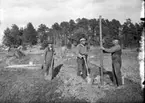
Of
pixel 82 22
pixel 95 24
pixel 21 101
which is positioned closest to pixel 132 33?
pixel 95 24

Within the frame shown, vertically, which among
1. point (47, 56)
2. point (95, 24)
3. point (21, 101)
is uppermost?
point (95, 24)

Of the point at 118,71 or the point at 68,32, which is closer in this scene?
the point at 118,71

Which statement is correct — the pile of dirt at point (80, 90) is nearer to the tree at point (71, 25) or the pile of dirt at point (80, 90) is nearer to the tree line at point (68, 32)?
the tree line at point (68, 32)

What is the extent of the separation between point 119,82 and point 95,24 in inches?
2570

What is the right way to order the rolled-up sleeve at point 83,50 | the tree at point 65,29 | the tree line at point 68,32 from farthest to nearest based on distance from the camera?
the tree at point 65,29 → the tree line at point 68,32 → the rolled-up sleeve at point 83,50

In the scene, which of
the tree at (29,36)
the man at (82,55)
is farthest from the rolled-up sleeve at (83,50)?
the tree at (29,36)

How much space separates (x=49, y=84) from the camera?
7227 millimetres

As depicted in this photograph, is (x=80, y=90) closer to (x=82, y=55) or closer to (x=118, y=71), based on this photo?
(x=118, y=71)

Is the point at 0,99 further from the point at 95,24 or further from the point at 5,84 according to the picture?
the point at 95,24

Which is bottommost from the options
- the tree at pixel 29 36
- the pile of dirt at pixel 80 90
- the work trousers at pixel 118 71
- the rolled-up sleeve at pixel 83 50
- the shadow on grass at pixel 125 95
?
the pile of dirt at pixel 80 90

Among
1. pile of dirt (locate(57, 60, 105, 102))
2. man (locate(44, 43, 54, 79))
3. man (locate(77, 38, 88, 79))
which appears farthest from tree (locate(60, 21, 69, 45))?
pile of dirt (locate(57, 60, 105, 102))

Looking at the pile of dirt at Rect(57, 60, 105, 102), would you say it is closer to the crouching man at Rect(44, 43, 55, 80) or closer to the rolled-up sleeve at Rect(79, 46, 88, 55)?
the crouching man at Rect(44, 43, 55, 80)

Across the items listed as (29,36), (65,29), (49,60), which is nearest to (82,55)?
(49,60)

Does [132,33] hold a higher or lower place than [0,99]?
higher
